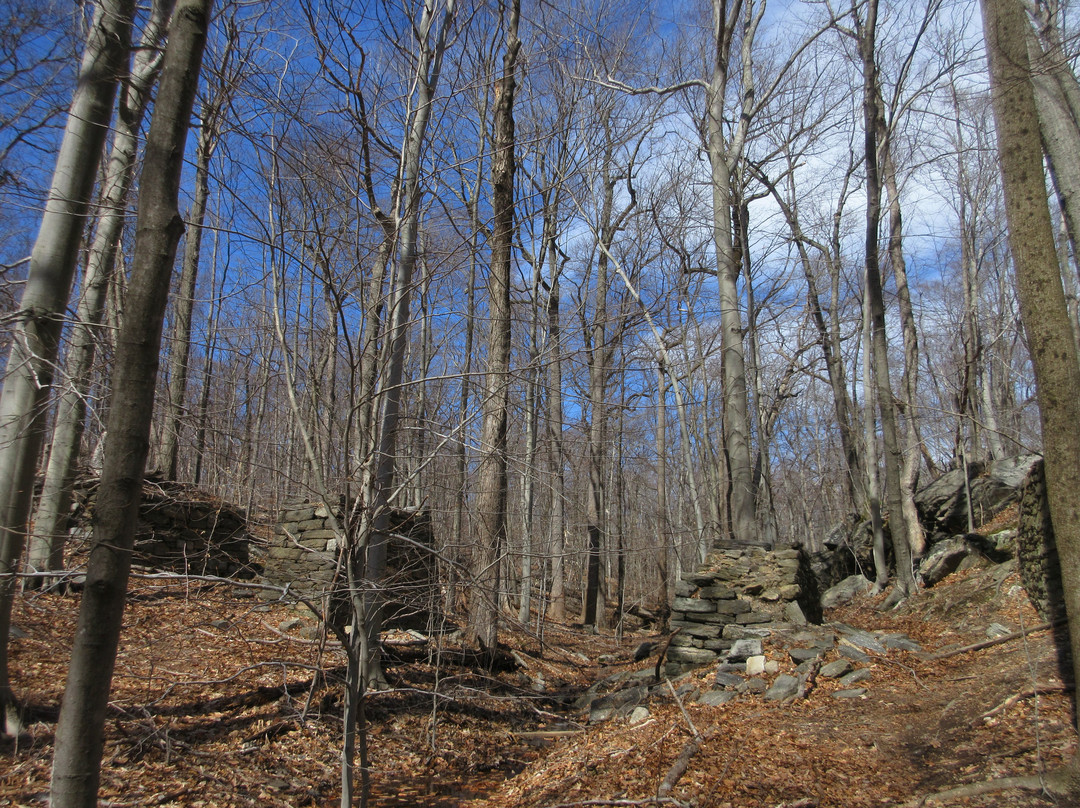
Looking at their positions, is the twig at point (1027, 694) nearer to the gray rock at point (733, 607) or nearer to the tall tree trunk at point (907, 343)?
the gray rock at point (733, 607)

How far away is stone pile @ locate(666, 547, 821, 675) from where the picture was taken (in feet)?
24.7

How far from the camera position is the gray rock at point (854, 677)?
5828 millimetres

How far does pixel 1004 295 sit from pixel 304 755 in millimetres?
20411

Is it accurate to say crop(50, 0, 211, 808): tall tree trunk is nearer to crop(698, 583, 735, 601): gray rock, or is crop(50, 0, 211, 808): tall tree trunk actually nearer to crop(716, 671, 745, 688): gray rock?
crop(716, 671, 745, 688): gray rock

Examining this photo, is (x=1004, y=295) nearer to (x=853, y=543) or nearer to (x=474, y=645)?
(x=853, y=543)

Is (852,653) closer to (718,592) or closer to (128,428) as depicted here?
(718,592)

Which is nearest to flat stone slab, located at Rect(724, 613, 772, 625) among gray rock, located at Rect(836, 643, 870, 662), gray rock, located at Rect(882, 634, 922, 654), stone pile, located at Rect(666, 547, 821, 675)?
stone pile, located at Rect(666, 547, 821, 675)

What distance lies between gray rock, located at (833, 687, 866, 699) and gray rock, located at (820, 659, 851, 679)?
0.33 m

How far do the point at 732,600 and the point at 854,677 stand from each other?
1.96 m

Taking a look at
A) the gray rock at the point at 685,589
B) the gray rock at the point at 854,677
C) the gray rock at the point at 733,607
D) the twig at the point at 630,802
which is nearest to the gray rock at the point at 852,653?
the gray rock at the point at 854,677

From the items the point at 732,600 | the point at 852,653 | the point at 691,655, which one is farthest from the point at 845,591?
the point at 852,653

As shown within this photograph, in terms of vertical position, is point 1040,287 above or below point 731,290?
below

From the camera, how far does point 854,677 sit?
5.88 meters

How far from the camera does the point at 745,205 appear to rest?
15.7m
